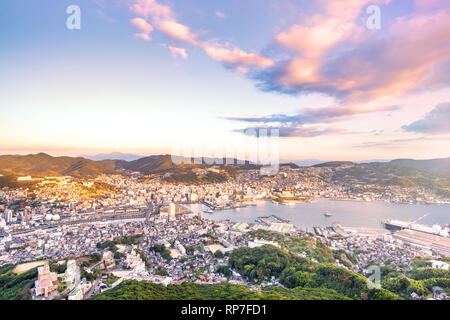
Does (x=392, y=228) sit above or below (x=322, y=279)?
below

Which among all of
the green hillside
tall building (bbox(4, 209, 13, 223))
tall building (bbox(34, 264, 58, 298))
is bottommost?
tall building (bbox(4, 209, 13, 223))

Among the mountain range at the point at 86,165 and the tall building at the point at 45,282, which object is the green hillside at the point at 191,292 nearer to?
the tall building at the point at 45,282

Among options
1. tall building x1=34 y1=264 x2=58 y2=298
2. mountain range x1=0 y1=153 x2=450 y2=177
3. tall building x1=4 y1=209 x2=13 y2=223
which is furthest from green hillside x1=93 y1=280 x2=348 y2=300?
mountain range x1=0 y1=153 x2=450 y2=177

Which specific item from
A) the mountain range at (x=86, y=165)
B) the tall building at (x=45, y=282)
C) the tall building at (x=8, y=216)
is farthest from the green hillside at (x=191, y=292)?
the mountain range at (x=86, y=165)

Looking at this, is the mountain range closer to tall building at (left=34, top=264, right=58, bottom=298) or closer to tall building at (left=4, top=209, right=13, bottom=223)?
tall building at (left=4, top=209, right=13, bottom=223)

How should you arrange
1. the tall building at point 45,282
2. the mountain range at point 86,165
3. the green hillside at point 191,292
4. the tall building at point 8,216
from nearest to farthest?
the green hillside at point 191,292
the tall building at point 45,282
the tall building at point 8,216
the mountain range at point 86,165

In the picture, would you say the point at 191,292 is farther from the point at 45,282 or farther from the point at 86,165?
the point at 86,165

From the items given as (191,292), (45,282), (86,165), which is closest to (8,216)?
(45,282)
